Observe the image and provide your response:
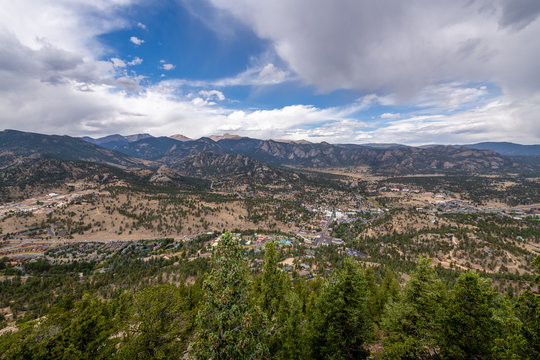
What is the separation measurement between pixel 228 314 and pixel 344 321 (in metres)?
11.2

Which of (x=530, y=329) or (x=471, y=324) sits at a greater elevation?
(x=530, y=329)

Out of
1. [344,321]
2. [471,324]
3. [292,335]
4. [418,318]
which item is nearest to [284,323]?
[292,335]

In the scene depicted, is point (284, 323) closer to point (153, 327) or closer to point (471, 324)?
point (153, 327)

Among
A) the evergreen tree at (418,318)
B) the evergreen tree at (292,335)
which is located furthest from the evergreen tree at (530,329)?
the evergreen tree at (292,335)

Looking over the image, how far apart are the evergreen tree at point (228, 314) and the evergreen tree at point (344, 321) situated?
26.2 ft

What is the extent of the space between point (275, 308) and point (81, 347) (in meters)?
15.5

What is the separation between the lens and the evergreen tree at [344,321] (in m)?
16.1

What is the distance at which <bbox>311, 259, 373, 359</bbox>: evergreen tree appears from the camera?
16094 millimetres

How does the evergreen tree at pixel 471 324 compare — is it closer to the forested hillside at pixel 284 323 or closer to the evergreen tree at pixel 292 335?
the forested hillside at pixel 284 323

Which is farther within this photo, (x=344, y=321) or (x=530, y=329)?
(x=344, y=321)

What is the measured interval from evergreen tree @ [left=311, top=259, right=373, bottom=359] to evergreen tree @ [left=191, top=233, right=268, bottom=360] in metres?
7.99

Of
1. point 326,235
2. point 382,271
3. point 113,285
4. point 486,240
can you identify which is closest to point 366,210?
point 326,235

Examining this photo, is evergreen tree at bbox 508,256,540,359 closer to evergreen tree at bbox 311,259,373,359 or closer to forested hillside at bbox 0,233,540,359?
forested hillside at bbox 0,233,540,359

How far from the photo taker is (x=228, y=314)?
10.4 meters
